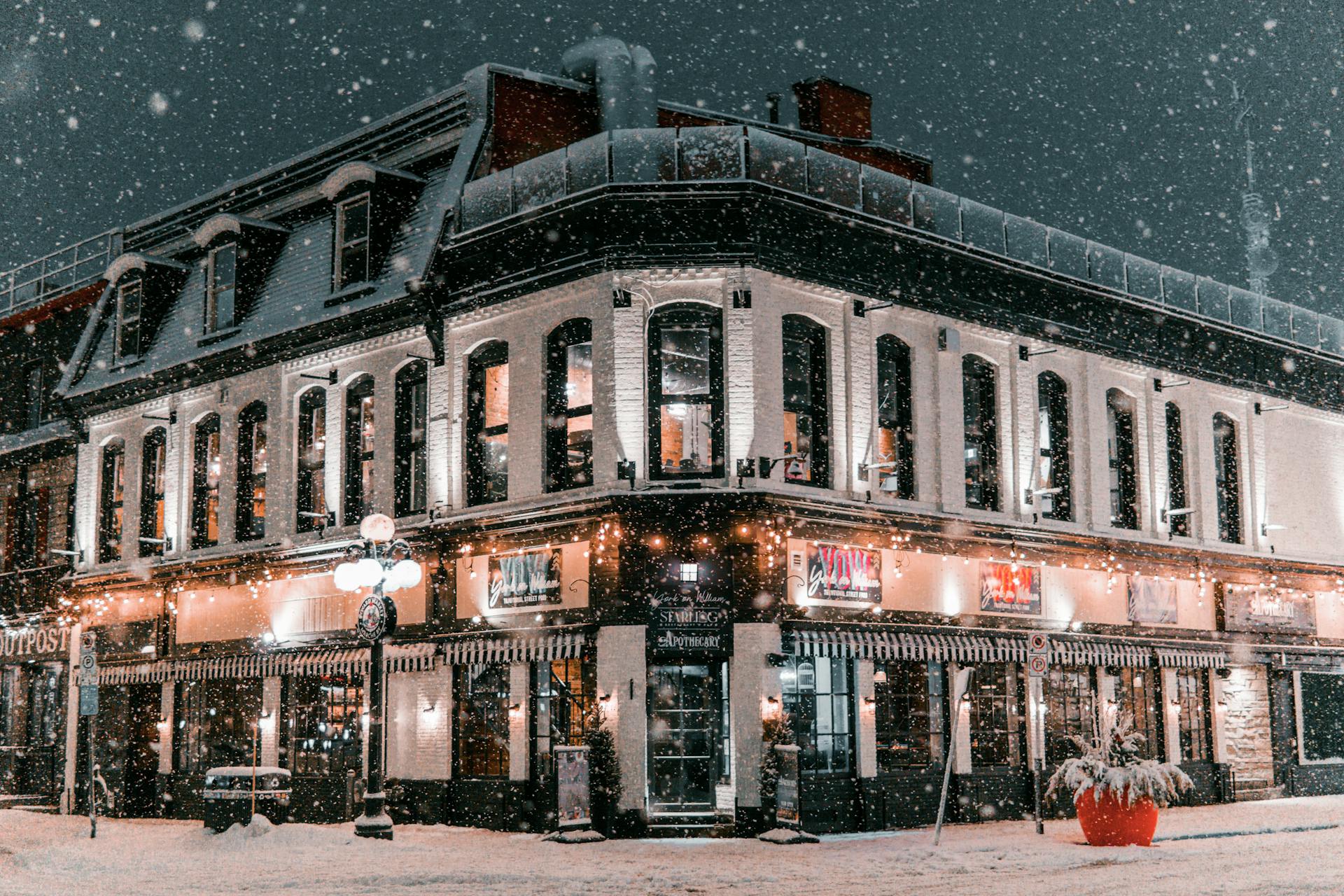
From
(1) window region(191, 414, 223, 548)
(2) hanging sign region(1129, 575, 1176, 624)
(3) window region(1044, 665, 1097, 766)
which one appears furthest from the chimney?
(1) window region(191, 414, 223, 548)

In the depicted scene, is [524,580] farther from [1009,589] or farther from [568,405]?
[1009,589]

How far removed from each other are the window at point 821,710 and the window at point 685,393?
11.0 feet

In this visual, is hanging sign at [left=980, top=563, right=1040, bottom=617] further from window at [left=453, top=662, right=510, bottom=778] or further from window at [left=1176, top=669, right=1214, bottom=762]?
window at [left=453, top=662, right=510, bottom=778]

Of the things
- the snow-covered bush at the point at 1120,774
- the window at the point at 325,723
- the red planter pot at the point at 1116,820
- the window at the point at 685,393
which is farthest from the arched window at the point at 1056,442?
the window at the point at 325,723

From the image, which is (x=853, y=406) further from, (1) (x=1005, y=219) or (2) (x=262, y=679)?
(2) (x=262, y=679)

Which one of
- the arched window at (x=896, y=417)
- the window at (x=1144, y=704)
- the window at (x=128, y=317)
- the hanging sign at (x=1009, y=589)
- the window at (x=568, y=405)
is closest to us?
the window at (x=568, y=405)

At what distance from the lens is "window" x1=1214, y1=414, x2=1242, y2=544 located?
1160 inches

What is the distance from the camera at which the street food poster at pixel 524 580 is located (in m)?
21.9

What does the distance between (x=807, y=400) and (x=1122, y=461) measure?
828cm

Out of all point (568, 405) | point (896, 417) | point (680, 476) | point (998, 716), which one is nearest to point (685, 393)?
point (680, 476)

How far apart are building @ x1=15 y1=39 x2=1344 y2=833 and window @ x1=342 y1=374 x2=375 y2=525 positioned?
0.36 ft

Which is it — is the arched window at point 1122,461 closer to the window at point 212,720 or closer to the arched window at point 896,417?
the arched window at point 896,417

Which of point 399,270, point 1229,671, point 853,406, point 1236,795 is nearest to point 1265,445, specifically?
point 1229,671

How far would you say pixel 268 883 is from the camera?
16.0 m
